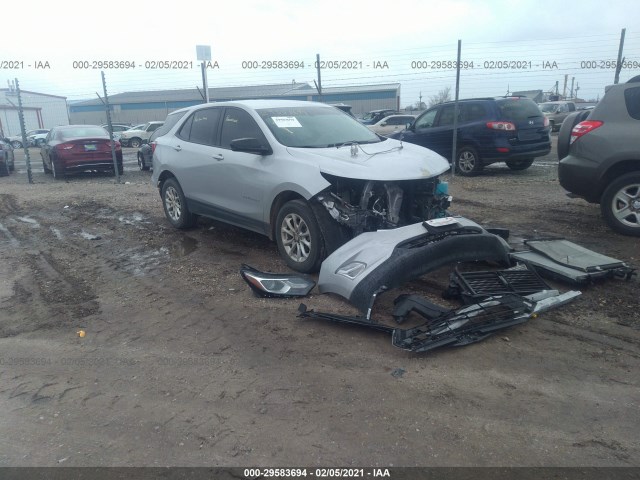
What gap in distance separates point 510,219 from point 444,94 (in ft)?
158

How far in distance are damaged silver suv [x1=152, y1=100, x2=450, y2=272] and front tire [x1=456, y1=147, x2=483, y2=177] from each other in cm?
571

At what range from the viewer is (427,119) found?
12.7m

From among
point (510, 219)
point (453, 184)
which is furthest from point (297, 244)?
point (453, 184)

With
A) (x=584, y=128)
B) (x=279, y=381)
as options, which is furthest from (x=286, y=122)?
(x=584, y=128)

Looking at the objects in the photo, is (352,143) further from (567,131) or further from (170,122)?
(170,122)

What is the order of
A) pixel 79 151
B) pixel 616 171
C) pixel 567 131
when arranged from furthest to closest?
pixel 79 151 < pixel 567 131 < pixel 616 171

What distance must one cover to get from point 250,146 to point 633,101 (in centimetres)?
461

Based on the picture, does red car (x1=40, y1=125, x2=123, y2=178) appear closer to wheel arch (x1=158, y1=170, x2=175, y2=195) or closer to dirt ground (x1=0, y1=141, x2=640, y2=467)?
wheel arch (x1=158, y1=170, x2=175, y2=195)

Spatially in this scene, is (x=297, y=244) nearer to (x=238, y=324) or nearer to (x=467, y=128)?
(x=238, y=324)

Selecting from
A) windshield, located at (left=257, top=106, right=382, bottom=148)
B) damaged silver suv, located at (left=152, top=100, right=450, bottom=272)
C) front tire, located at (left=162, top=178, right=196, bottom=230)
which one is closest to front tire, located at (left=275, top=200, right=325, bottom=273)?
damaged silver suv, located at (left=152, top=100, right=450, bottom=272)

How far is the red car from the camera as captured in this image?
45.0 feet

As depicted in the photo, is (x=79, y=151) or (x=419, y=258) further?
(x=79, y=151)

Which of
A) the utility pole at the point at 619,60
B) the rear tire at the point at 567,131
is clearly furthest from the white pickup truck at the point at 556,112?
the rear tire at the point at 567,131

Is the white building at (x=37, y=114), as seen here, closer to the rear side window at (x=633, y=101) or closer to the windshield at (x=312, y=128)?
the windshield at (x=312, y=128)
